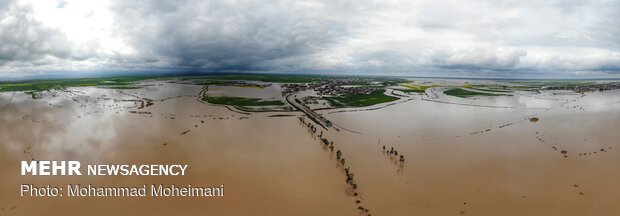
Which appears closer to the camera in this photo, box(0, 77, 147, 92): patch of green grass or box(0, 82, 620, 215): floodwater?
box(0, 82, 620, 215): floodwater

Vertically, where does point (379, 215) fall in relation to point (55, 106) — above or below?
below

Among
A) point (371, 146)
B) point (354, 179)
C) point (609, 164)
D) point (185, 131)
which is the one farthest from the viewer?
point (185, 131)

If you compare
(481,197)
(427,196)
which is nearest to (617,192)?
(481,197)

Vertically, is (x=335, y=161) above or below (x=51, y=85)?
below

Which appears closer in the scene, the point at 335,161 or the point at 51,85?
the point at 335,161

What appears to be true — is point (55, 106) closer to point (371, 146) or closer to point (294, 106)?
point (294, 106)

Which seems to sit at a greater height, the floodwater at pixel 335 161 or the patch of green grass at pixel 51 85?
the patch of green grass at pixel 51 85

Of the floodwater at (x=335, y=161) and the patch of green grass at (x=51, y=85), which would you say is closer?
the floodwater at (x=335, y=161)

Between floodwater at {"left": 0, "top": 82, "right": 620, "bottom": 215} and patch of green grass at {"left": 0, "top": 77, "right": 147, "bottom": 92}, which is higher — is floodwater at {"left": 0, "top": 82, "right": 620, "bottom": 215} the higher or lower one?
the lower one
